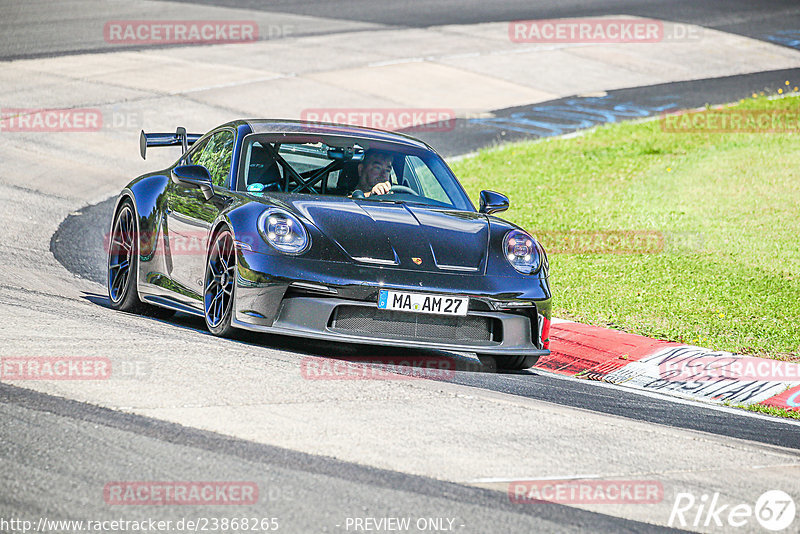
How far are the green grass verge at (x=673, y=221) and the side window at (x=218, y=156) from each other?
3056mm

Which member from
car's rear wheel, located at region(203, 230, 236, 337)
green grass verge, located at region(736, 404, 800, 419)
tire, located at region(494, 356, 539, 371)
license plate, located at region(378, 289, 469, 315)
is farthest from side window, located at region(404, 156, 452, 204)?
green grass verge, located at region(736, 404, 800, 419)

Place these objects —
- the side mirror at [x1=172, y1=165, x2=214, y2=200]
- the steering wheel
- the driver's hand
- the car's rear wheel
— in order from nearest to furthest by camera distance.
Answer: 1. the car's rear wheel
2. the side mirror at [x1=172, y1=165, x2=214, y2=200]
3. the driver's hand
4. the steering wheel

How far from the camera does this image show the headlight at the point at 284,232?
650cm

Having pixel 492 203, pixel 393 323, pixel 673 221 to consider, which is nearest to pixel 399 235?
Answer: pixel 393 323

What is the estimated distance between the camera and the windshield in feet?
24.8

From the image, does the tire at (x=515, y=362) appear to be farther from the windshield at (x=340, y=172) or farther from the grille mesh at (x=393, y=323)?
the windshield at (x=340, y=172)

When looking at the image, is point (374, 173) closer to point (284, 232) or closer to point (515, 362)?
point (284, 232)

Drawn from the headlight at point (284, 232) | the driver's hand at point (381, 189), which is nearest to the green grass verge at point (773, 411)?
the driver's hand at point (381, 189)

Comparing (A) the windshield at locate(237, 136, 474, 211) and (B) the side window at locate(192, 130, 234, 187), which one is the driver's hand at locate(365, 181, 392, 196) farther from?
(B) the side window at locate(192, 130, 234, 187)

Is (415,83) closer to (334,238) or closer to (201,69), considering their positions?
(201,69)

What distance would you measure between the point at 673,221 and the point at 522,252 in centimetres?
606

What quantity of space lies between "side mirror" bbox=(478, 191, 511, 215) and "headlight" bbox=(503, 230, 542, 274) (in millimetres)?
673

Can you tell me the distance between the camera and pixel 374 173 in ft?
25.6

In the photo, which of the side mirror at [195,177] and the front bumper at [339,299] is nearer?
the front bumper at [339,299]
